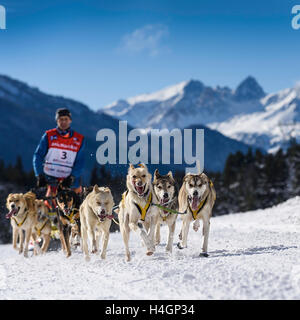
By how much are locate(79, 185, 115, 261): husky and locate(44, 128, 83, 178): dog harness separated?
3.42ft

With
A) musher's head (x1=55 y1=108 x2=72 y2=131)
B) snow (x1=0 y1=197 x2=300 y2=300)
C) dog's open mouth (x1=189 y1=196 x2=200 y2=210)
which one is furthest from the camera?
musher's head (x1=55 y1=108 x2=72 y2=131)

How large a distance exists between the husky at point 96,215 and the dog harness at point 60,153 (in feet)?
3.42

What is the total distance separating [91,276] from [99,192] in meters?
1.85

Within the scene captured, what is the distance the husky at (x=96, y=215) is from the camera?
7.19 metres

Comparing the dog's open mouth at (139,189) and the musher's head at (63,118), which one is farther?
the musher's head at (63,118)

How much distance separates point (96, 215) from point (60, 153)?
5.35 feet

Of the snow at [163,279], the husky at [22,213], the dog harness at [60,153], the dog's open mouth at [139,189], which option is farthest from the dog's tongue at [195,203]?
the husky at [22,213]

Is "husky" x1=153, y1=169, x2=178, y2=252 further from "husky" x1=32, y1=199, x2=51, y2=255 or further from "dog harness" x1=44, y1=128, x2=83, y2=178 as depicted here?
"husky" x1=32, y1=199, x2=51, y2=255

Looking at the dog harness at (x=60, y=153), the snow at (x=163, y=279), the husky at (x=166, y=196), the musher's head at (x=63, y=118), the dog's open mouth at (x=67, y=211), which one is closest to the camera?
the snow at (x=163, y=279)

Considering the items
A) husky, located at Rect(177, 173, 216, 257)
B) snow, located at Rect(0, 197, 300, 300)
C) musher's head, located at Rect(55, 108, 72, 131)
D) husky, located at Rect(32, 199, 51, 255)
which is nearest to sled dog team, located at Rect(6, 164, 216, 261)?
husky, located at Rect(177, 173, 216, 257)

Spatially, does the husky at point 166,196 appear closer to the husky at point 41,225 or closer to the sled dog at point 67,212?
the sled dog at point 67,212

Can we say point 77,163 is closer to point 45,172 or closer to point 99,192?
point 45,172

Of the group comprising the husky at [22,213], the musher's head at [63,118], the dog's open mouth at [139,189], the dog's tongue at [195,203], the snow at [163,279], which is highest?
the musher's head at [63,118]

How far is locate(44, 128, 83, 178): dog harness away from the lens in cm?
824
